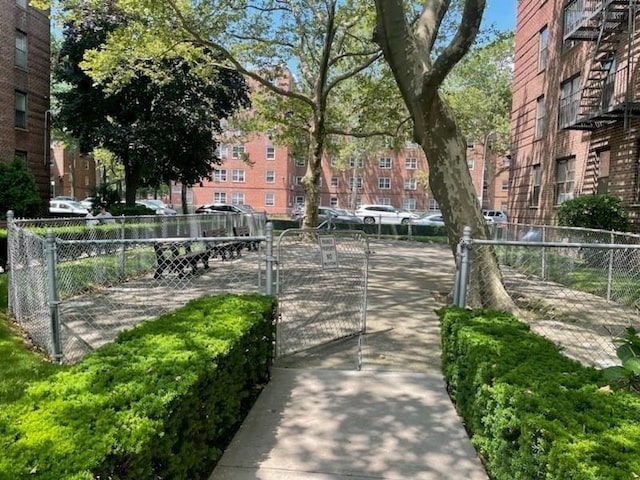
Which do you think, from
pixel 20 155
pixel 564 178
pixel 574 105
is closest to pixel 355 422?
pixel 574 105

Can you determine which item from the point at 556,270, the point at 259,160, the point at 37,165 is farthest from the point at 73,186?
the point at 556,270

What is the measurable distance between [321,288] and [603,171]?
12909 mm

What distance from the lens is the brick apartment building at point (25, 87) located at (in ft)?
68.1

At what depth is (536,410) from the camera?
2695 mm

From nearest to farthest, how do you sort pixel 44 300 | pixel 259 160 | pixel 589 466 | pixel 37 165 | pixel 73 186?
pixel 589 466 < pixel 44 300 < pixel 37 165 < pixel 73 186 < pixel 259 160

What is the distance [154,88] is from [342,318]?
63.1ft

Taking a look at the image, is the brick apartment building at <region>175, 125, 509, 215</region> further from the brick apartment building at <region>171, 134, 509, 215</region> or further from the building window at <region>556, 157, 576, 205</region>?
the building window at <region>556, 157, 576, 205</region>

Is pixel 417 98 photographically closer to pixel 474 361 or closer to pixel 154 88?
pixel 474 361

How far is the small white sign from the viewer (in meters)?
6.25

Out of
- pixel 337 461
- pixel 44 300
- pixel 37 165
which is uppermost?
pixel 37 165

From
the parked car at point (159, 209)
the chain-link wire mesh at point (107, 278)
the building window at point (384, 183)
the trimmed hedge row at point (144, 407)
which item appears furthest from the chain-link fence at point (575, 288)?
the building window at point (384, 183)

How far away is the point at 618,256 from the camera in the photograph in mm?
9320

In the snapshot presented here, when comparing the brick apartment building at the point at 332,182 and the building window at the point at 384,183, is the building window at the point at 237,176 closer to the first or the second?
the brick apartment building at the point at 332,182

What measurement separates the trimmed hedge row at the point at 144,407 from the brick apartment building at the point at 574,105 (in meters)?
13.6
